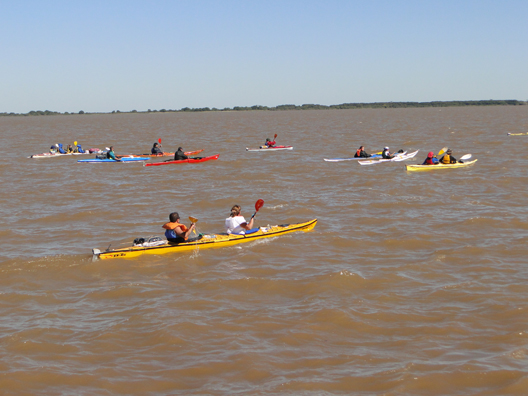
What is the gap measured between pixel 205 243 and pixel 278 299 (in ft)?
11.1

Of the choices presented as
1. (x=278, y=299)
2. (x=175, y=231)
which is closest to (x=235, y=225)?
(x=175, y=231)

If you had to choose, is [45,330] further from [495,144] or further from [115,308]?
[495,144]

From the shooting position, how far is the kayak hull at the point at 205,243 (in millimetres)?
11773

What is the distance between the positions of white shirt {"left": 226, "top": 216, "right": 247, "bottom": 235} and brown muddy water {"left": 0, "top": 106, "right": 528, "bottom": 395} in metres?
0.53

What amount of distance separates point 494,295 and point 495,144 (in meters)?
28.9

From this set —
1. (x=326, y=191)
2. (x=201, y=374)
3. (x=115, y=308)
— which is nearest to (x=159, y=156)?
(x=326, y=191)

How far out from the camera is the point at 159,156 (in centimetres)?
3183

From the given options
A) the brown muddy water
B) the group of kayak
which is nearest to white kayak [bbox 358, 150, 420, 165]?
the group of kayak

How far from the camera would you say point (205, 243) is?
12.5 meters

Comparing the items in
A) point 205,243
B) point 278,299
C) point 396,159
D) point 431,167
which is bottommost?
point 278,299

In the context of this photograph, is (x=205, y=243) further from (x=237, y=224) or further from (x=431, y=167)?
(x=431, y=167)

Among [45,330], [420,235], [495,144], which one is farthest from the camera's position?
[495,144]

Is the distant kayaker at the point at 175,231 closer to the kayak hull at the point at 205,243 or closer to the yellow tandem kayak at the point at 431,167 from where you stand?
the kayak hull at the point at 205,243

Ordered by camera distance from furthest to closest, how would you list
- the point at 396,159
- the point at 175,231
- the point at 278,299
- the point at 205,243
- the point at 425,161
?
the point at 396,159 → the point at 425,161 → the point at 205,243 → the point at 175,231 → the point at 278,299
